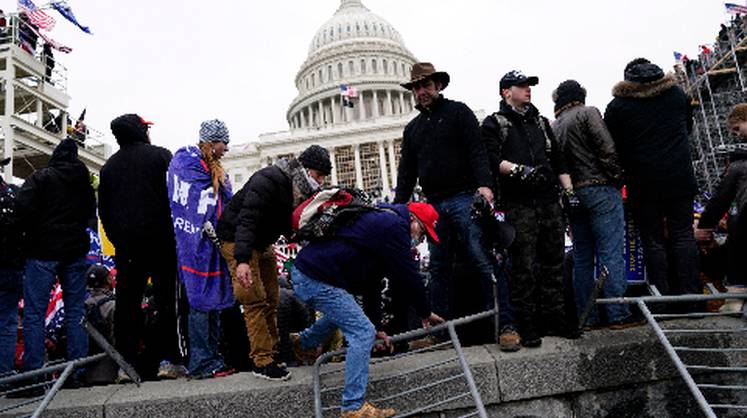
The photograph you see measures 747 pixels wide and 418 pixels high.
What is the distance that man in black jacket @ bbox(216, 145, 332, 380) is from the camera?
3.20 m

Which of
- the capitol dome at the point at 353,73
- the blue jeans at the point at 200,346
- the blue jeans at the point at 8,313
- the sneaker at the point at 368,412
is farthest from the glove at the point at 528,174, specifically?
the capitol dome at the point at 353,73

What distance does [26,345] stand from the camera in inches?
149

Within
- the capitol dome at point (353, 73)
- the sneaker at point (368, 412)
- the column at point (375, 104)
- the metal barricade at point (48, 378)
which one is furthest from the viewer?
the capitol dome at point (353, 73)

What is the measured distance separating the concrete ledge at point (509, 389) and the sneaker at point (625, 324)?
311mm

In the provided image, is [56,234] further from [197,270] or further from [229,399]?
[229,399]

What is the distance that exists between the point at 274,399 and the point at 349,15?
7658 cm

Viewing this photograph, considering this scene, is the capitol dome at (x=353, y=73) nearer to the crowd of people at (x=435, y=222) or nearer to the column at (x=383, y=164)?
the column at (x=383, y=164)

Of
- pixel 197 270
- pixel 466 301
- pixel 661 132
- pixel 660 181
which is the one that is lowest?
pixel 466 301

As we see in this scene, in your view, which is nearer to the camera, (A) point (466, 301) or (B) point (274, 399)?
(B) point (274, 399)

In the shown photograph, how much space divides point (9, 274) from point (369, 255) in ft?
9.65

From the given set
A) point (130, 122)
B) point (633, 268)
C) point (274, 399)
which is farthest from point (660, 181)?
point (130, 122)

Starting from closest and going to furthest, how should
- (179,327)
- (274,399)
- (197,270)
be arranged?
1. (274,399)
2. (197,270)
3. (179,327)

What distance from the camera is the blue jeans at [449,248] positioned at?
378 cm

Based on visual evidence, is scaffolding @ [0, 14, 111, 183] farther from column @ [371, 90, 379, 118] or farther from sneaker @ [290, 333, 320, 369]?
column @ [371, 90, 379, 118]
